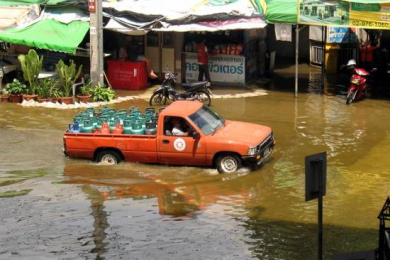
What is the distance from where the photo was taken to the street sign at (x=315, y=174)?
8578mm

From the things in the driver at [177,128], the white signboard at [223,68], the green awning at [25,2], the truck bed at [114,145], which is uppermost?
the green awning at [25,2]

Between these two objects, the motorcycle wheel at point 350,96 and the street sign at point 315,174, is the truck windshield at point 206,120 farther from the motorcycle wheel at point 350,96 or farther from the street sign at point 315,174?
the motorcycle wheel at point 350,96

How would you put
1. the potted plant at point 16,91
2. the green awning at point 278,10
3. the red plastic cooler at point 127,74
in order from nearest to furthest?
the green awning at point 278,10, the potted plant at point 16,91, the red plastic cooler at point 127,74

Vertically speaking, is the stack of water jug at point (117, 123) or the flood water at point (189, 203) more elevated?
the stack of water jug at point (117, 123)

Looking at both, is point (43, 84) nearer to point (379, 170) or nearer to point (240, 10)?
point (240, 10)

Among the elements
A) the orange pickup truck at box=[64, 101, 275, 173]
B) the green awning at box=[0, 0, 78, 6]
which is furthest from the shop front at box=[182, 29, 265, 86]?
the orange pickup truck at box=[64, 101, 275, 173]

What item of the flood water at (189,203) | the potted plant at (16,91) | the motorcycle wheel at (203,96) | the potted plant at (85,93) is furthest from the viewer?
the potted plant at (16,91)

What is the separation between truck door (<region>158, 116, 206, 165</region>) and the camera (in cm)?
1514

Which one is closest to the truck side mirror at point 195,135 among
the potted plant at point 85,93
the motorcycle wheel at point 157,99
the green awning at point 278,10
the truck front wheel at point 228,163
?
the truck front wheel at point 228,163

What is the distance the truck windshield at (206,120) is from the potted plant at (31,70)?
26.9 feet

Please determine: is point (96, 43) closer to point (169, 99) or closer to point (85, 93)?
point (85, 93)

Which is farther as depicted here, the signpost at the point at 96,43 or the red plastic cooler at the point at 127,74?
the red plastic cooler at the point at 127,74

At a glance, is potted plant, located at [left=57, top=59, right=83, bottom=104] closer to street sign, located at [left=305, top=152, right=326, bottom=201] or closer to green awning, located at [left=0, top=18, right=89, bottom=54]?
green awning, located at [left=0, top=18, right=89, bottom=54]

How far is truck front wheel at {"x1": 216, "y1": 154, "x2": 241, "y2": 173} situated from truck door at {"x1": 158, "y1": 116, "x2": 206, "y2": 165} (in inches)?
13.8
